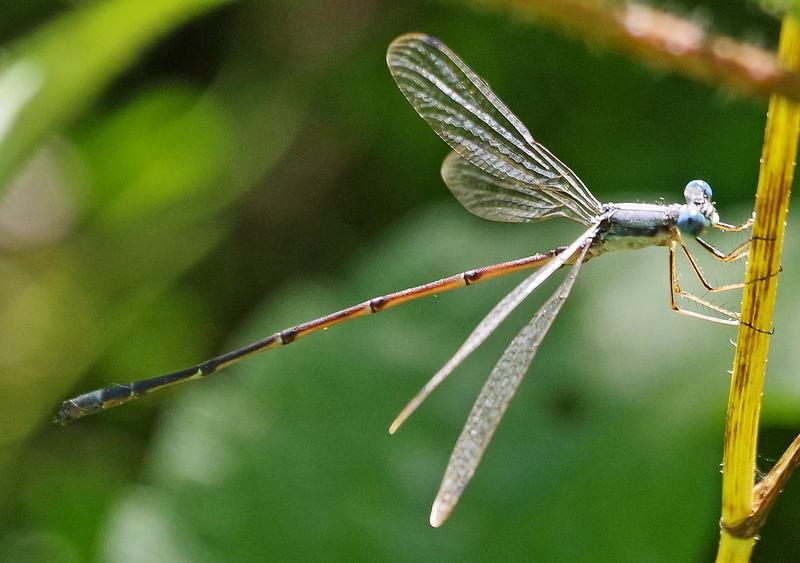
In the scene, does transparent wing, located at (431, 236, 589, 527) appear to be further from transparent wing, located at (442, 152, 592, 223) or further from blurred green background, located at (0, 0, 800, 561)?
blurred green background, located at (0, 0, 800, 561)

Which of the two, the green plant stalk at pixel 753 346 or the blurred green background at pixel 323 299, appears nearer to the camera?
the green plant stalk at pixel 753 346

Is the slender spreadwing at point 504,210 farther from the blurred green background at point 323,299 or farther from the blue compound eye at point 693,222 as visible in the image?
the blurred green background at point 323,299

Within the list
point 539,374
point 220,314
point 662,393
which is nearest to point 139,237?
point 220,314

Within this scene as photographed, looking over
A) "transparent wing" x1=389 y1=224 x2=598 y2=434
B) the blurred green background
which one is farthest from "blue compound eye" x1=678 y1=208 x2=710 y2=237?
the blurred green background

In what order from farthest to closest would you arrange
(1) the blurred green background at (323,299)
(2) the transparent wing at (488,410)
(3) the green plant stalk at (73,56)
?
(3) the green plant stalk at (73,56)
(1) the blurred green background at (323,299)
(2) the transparent wing at (488,410)

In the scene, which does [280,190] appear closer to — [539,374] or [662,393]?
[539,374]

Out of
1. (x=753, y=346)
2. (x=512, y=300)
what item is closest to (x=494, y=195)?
(x=512, y=300)

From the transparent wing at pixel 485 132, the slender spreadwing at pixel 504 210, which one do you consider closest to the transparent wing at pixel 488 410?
the slender spreadwing at pixel 504 210
